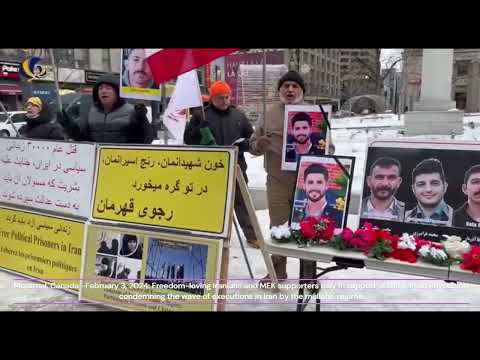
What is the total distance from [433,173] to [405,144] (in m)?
0.27

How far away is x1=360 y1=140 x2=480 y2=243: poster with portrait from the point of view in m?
2.71

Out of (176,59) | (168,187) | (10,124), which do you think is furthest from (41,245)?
(10,124)

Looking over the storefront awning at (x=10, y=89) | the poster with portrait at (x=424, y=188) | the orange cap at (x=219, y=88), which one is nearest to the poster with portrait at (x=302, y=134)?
the poster with portrait at (x=424, y=188)

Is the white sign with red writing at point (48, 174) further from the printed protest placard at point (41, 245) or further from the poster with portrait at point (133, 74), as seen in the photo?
the poster with portrait at point (133, 74)

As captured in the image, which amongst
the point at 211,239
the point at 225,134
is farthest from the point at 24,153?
the point at 211,239

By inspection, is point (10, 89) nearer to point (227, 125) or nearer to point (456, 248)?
point (227, 125)

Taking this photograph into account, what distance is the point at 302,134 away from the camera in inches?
134

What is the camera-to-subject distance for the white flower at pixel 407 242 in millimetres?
2574

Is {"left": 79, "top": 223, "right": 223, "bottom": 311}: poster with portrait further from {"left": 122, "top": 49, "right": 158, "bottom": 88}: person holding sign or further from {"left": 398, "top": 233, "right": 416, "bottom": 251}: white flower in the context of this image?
{"left": 122, "top": 49, "right": 158, "bottom": 88}: person holding sign

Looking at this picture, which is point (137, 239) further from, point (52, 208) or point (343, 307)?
point (343, 307)

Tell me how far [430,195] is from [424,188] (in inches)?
2.3

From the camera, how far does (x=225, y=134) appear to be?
430 centimetres

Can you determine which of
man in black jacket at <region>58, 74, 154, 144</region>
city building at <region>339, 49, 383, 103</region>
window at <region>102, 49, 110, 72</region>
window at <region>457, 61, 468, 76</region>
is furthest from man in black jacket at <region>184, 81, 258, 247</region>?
city building at <region>339, 49, 383, 103</region>

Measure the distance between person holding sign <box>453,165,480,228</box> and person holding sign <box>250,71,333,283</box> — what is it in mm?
1247
